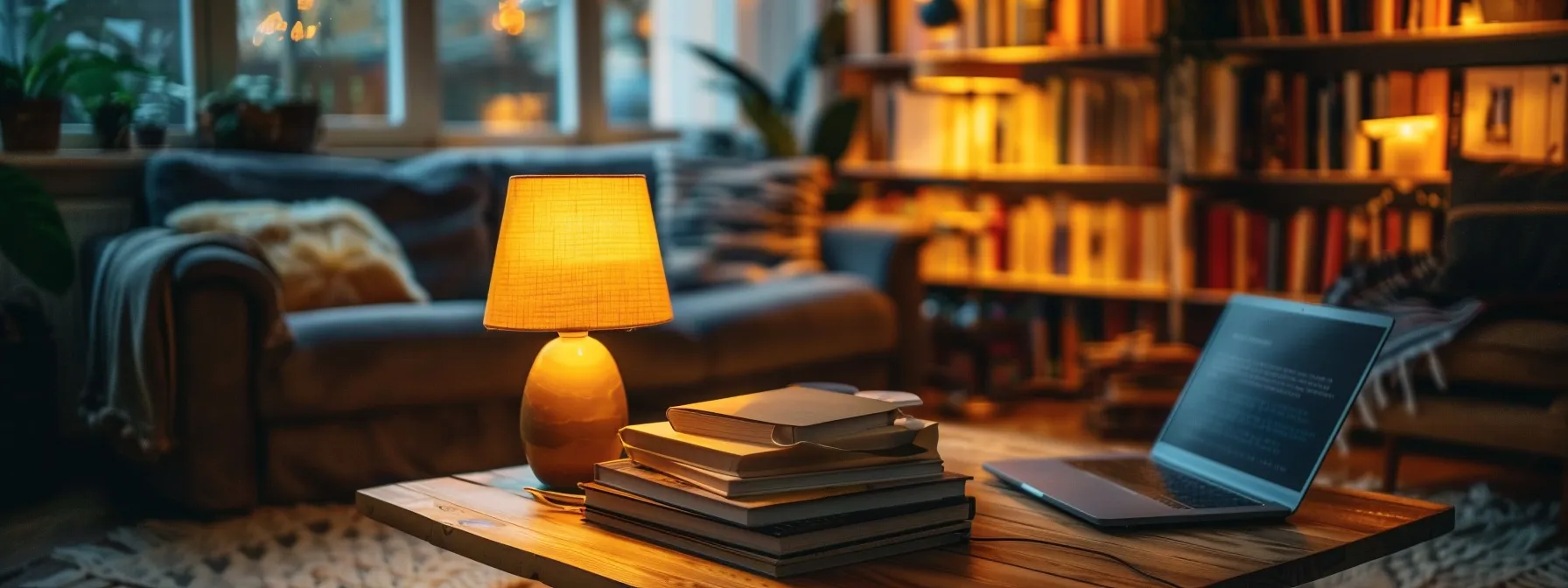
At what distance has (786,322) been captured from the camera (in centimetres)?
334

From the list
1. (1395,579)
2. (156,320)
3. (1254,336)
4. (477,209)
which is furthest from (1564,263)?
(156,320)

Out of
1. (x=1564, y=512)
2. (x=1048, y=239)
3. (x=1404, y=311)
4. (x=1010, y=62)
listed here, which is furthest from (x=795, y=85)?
(x=1564, y=512)

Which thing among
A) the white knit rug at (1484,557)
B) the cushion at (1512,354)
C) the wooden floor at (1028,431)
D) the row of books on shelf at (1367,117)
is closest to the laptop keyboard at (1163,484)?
the white knit rug at (1484,557)

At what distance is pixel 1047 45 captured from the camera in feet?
14.0

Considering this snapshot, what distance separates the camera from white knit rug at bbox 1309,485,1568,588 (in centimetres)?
237

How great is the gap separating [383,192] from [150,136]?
0.58 metres

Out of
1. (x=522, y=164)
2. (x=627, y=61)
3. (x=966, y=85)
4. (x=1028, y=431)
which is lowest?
(x=1028, y=431)

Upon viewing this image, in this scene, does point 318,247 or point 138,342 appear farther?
point 318,247

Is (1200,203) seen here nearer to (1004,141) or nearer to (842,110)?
(1004,141)

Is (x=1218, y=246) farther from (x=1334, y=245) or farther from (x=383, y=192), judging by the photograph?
(x=383, y=192)

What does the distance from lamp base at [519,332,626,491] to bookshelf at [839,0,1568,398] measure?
2577 mm

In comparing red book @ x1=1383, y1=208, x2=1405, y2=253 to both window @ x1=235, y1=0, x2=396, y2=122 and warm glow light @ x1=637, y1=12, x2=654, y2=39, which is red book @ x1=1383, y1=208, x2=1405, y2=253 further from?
window @ x1=235, y1=0, x2=396, y2=122

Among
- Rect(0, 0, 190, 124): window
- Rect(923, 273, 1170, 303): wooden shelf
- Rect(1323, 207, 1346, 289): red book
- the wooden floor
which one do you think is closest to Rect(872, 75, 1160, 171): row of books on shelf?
Rect(923, 273, 1170, 303): wooden shelf

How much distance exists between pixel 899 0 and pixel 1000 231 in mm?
837
